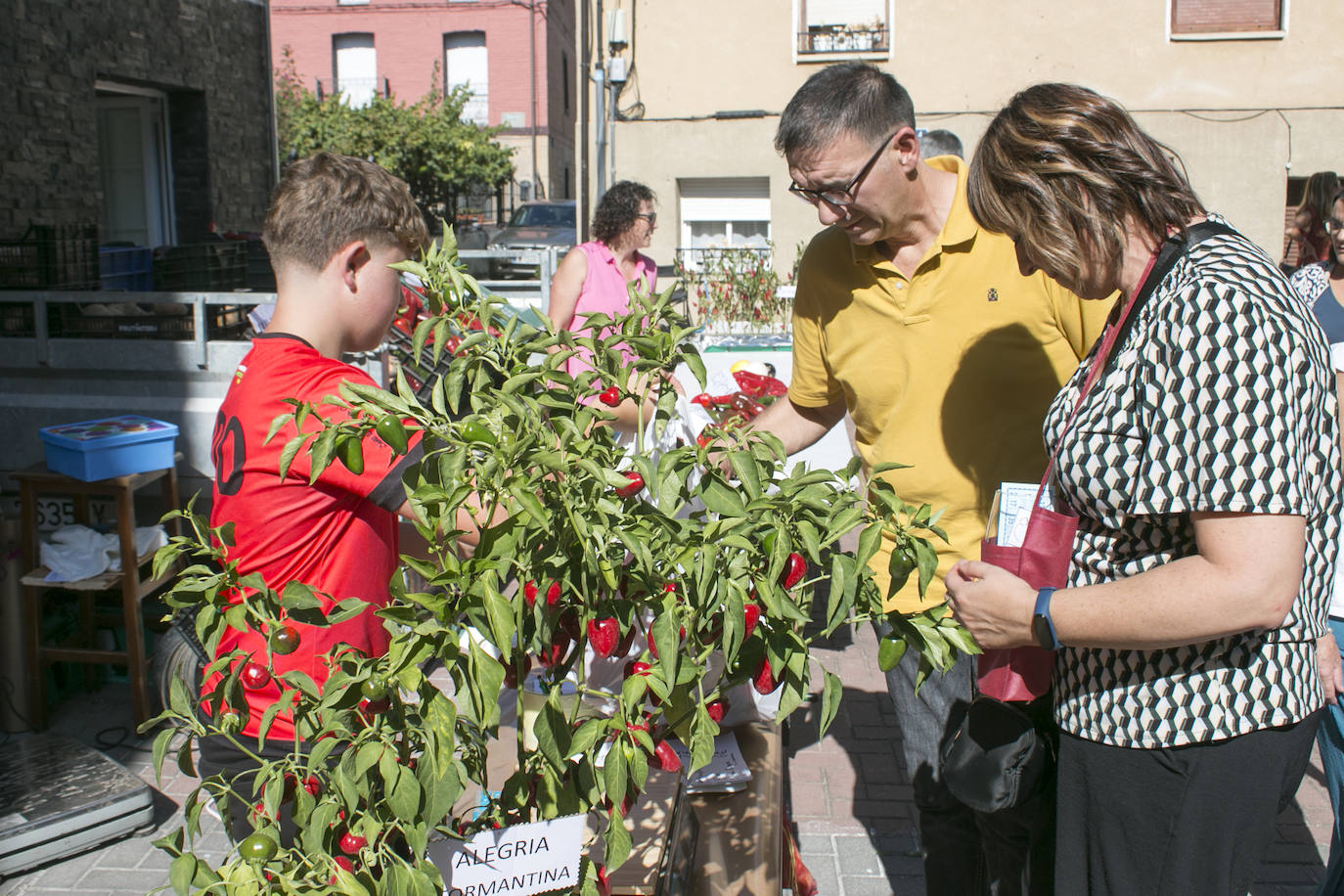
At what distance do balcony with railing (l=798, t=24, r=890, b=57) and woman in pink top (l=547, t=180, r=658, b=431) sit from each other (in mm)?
7456

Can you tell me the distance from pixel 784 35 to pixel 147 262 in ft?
23.9

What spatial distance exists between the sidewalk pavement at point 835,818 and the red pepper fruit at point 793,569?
2160 mm

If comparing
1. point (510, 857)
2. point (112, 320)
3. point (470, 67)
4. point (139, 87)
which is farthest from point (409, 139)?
point (510, 857)

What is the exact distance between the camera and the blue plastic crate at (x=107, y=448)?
155 inches

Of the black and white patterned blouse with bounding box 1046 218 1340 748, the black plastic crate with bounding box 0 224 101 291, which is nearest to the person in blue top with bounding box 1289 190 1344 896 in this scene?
the black and white patterned blouse with bounding box 1046 218 1340 748

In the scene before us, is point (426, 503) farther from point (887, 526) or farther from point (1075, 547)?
point (1075, 547)

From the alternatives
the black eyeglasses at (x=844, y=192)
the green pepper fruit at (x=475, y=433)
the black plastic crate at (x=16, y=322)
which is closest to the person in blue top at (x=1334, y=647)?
the black eyeglasses at (x=844, y=192)

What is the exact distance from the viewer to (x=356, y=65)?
3284cm

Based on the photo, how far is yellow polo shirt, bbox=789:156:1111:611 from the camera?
87.3 inches

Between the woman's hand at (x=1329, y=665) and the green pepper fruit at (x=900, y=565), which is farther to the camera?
the woman's hand at (x=1329, y=665)

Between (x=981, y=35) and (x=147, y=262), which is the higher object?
(x=981, y=35)

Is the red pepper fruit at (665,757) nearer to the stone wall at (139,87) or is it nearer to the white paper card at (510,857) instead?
the white paper card at (510,857)

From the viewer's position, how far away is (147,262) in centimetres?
1159

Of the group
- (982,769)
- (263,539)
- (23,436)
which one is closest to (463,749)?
(263,539)
